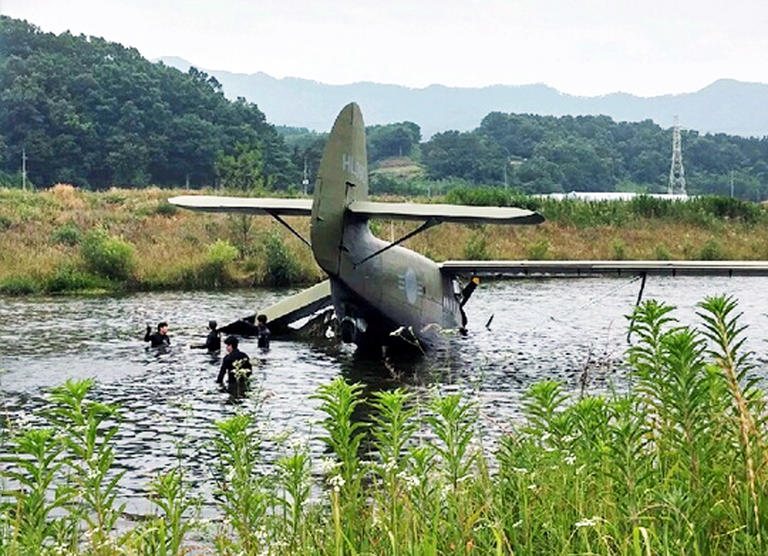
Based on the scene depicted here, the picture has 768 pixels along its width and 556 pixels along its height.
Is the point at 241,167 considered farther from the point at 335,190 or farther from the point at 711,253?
the point at 335,190

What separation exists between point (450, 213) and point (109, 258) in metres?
21.0

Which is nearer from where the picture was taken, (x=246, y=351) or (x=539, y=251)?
(x=246, y=351)

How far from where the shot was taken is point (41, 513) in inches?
171

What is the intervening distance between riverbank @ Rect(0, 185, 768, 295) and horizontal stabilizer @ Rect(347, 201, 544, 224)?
1854 cm

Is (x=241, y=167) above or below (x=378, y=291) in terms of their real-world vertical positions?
above

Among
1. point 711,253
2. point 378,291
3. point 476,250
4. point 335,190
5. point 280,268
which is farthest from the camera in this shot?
point 711,253

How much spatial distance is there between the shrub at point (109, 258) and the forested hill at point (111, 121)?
44.4 m

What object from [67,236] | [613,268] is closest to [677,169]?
[67,236]

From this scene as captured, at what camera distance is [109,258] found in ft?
120

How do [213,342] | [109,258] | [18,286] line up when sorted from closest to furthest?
1. [213,342]
2. [18,286]
3. [109,258]

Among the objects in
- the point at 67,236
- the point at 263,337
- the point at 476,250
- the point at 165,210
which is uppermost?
the point at 165,210

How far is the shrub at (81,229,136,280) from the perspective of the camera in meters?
36.7

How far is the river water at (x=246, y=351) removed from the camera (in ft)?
43.3

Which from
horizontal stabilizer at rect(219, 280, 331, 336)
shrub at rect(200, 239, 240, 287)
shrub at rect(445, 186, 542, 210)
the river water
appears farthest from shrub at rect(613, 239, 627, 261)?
horizontal stabilizer at rect(219, 280, 331, 336)
